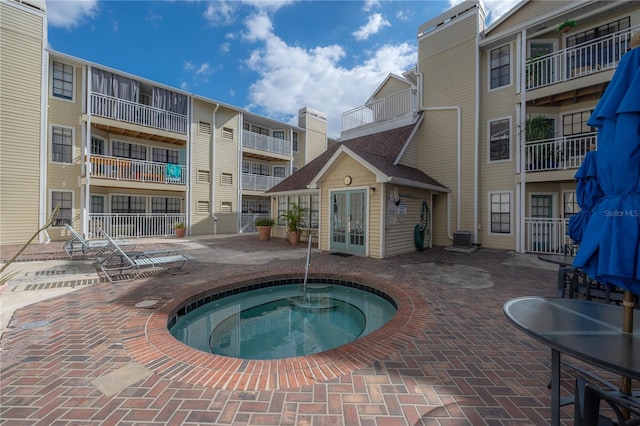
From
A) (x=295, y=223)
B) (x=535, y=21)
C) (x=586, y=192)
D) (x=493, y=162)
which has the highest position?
(x=535, y=21)

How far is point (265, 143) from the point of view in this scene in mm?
19891

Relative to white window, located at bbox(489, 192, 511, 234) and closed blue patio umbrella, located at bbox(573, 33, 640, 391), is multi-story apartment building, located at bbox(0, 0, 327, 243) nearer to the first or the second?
closed blue patio umbrella, located at bbox(573, 33, 640, 391)

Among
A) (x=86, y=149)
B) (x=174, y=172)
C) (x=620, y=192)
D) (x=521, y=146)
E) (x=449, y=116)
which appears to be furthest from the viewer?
(x=174, y=172)

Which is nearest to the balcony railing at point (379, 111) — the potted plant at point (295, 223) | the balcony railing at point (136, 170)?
the potted plant at point (295, 223)

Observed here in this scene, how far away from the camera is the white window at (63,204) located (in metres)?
12.3

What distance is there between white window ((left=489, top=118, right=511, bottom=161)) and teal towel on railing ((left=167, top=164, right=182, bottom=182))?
1589 cm

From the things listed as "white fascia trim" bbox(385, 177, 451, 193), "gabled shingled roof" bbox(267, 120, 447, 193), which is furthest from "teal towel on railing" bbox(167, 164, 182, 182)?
"white fascia trim" bbox(385, 177, 451, 193)

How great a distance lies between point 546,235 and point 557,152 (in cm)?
298

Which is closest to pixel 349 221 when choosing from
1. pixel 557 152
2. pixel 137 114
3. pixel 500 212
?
pixel 500 212

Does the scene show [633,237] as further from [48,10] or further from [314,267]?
[48,10]

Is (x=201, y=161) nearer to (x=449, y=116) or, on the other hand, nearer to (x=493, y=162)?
(x=449, y=116)

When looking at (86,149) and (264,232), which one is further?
(264,232)

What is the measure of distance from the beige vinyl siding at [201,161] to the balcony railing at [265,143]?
7.00 ft

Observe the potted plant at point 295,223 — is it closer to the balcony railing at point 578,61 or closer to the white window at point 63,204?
the balcony railing at point 578,61
